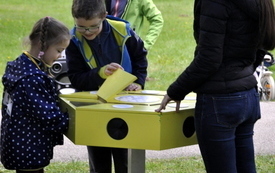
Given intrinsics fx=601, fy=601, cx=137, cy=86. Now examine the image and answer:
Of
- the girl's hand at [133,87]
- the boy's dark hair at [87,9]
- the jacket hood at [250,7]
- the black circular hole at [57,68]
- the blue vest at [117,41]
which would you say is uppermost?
the boy's dark hair at [87,9]

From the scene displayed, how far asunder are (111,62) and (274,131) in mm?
3056

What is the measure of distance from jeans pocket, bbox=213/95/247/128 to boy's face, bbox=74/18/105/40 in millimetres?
982

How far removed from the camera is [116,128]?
3.11m

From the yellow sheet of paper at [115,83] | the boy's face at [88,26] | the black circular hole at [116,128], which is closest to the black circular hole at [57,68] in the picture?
the boy's face at [88,26]

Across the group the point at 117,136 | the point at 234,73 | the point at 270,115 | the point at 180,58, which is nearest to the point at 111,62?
the point at 117,136

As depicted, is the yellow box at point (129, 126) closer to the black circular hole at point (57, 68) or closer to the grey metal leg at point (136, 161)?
the grey metal leg at point (136, 161)

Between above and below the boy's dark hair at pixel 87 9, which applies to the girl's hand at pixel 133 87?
below

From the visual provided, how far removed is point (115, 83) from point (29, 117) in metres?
0.56

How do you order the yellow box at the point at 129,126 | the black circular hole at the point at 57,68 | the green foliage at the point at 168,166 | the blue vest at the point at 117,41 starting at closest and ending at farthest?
1. the yellow box at the point at 129,126
2. the blue vest at the point at 117,41
3. the green foliage at the point at 168,166
4. the black circular hole at the point at 57,68

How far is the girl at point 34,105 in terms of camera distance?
311 cm

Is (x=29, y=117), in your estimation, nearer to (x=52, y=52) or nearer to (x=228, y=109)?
(x=52, y=52)

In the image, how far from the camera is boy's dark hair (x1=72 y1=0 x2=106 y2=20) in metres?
3.44

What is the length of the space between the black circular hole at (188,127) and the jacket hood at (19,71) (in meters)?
0.80

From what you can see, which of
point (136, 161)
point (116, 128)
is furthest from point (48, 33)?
point (136, 161)
